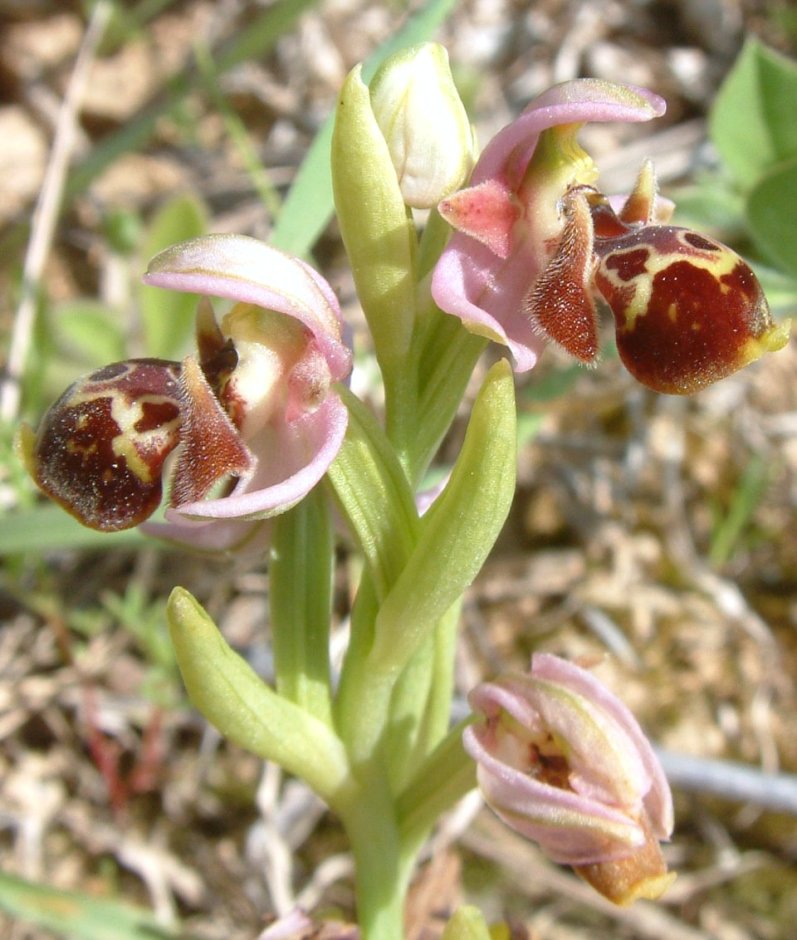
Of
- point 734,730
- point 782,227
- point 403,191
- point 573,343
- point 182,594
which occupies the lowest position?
point 734,730

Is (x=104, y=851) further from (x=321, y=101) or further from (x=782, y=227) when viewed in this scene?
(x=321, y=101)

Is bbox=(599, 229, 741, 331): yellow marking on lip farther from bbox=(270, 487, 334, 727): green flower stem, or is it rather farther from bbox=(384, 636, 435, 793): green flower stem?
bbox=(384, 636, 435, 793): green flower stem

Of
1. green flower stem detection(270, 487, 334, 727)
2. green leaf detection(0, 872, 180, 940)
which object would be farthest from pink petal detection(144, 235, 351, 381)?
green leaf detection(0, 872, 180, 940)

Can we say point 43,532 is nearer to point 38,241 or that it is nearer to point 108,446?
point 108,446

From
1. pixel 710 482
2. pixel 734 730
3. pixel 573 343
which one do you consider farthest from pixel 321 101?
pixel 573 343

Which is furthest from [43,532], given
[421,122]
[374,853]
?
[421,122]

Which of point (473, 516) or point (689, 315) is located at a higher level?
point (689, 315)

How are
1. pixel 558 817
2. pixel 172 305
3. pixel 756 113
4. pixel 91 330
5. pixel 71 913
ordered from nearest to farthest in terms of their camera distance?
pixel 558 817 → pixel 71 913 → pixel 756 113 → pixel 172 305 → pixel 91 330

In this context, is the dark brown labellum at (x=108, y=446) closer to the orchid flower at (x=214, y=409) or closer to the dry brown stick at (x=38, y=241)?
the orchid flower at (x=214, y=409)
